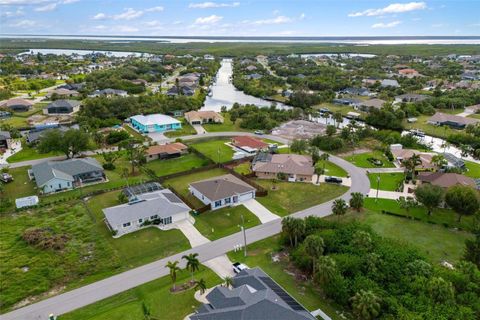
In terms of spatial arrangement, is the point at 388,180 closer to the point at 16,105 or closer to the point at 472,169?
the point at 472,169

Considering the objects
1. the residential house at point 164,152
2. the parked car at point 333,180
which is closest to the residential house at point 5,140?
the residential house at point 164,152

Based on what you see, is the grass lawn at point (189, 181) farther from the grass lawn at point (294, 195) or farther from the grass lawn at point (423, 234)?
the grass lawn at point (423, 234)

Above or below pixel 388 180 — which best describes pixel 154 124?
above

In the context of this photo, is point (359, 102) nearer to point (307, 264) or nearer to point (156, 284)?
point (307, 264)

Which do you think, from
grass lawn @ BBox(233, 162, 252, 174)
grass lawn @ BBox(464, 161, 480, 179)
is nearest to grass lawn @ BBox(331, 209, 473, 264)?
grass lawn @ BBox(233, 162, 252, 174)

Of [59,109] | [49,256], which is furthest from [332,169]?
[59,109]

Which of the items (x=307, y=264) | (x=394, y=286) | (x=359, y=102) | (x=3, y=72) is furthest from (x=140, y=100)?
(x=3, y=72)
